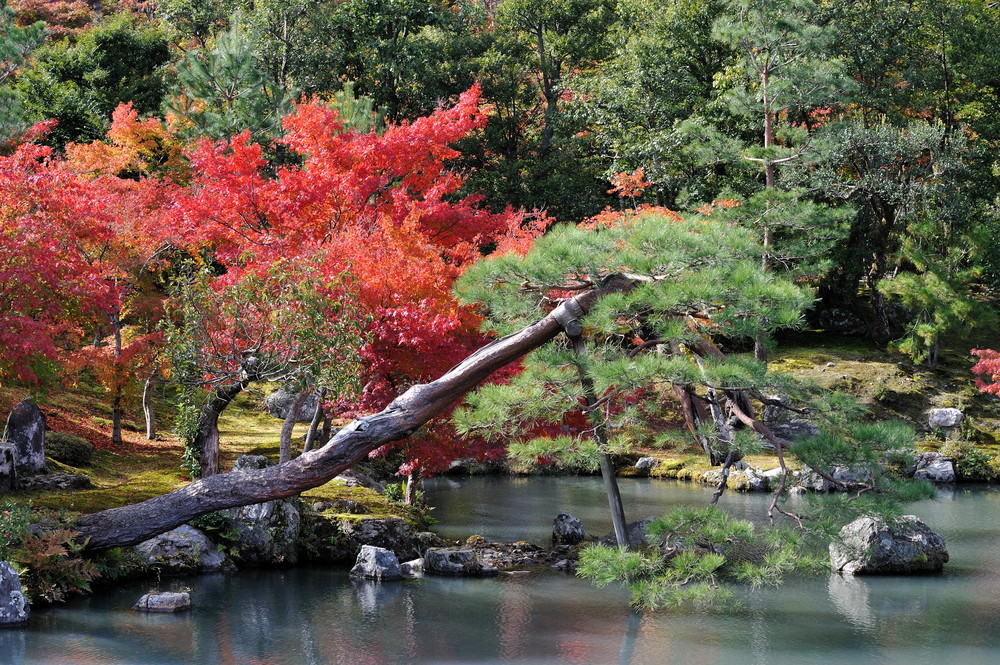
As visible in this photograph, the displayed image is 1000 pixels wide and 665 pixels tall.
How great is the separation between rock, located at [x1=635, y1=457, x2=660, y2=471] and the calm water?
792 cm

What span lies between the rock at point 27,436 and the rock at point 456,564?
17.3 ft

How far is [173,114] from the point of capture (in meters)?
18.8

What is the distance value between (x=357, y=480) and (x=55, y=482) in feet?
12.7

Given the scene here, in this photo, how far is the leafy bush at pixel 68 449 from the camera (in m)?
12.3

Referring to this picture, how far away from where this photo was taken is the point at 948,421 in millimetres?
18000

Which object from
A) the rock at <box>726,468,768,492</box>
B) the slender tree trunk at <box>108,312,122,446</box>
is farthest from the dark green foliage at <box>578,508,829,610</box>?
the slender tree trunk at <box>108,312,122,446</box>

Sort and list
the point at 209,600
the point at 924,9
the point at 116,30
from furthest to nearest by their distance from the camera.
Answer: the point at 116,30 → the point at 924,9 → the point at 209,600

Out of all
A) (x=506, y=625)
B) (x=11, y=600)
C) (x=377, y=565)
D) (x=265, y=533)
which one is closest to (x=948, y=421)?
(x=377, y=565)

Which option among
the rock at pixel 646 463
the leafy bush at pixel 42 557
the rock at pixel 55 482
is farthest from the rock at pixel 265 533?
the rock at pixel 646 463

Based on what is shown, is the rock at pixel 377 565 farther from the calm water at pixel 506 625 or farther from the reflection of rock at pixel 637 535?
the reflection of rock at pixel 637 535

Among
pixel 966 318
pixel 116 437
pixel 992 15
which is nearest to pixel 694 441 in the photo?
pixel 116 437

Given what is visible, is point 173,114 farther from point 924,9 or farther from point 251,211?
point 924,9

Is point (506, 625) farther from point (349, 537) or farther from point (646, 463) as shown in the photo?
point (646, 463)

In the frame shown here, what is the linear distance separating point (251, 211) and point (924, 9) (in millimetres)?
16176
